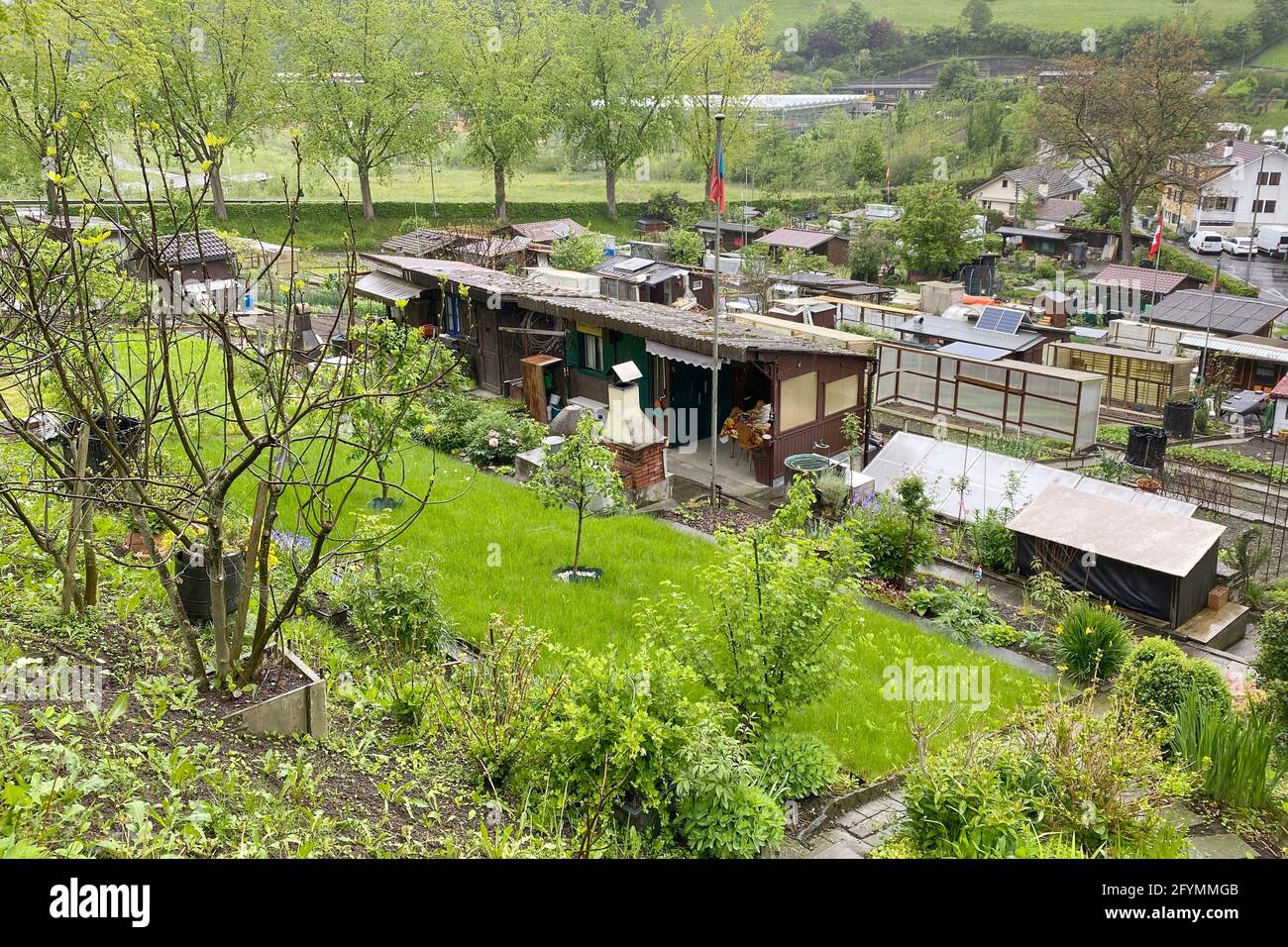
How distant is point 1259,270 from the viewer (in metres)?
55.0

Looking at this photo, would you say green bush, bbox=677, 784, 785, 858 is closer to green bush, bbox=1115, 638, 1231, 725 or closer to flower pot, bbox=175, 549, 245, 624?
green bush, bbox=1115, 638, 1231, 725

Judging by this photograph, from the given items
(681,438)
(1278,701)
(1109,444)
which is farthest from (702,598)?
(1109,444)

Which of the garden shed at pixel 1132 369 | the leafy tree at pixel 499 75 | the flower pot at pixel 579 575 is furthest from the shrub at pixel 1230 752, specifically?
the leafy tree at pixel 499 75

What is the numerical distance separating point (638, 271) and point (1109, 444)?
670 inches

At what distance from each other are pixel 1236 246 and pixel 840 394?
4834 cm

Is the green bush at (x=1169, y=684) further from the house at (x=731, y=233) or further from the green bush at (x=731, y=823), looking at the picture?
the house at (x=731, y=233)

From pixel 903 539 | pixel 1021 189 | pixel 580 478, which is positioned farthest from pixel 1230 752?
pixel 1021 189

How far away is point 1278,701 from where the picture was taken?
9766 millimetres

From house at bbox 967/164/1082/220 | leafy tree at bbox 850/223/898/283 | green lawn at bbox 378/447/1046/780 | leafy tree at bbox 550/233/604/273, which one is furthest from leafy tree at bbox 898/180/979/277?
green lawn at bbox 378/447/1046/780

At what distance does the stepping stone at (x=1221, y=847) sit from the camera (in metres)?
8.55

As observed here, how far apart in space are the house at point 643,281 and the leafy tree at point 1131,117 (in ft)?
96.3

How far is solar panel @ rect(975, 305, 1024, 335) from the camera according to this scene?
3114 cm
